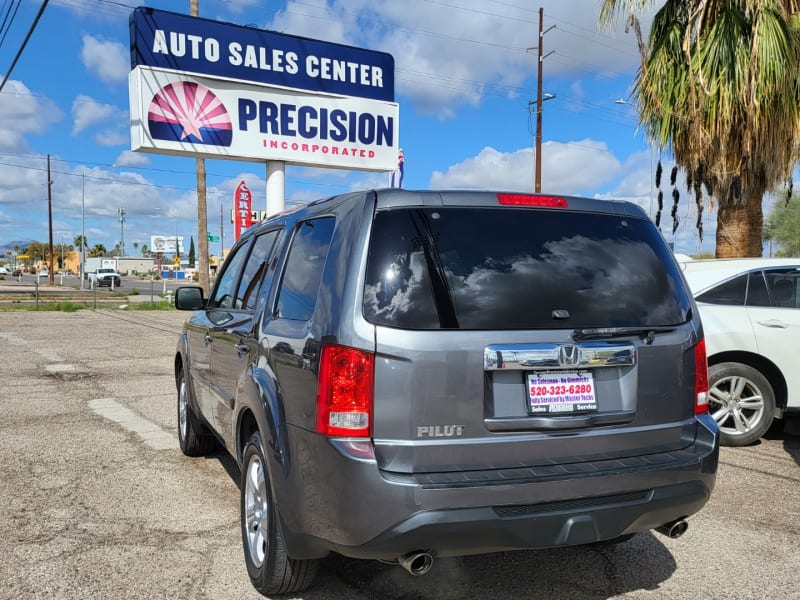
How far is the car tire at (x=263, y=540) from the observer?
3.11 meters

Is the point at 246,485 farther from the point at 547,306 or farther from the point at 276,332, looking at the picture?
the point at 547,306

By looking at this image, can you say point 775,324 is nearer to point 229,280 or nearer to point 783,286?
point 783,286

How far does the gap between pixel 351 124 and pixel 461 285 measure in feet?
39.9

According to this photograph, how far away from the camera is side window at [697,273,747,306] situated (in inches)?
246

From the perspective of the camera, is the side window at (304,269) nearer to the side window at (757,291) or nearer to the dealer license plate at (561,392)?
the dealer license plate at (561,392)

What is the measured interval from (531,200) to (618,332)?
2.26ft

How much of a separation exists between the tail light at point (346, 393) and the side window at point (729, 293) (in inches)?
185

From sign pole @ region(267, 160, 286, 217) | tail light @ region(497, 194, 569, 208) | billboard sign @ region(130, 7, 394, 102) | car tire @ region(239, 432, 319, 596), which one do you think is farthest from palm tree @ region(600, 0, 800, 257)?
car tire @ region(239, 432, 319, 596)

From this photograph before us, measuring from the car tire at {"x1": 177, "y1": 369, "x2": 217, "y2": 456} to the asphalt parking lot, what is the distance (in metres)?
0.13

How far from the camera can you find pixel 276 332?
328cm

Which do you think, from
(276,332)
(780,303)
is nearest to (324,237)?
(276,332)

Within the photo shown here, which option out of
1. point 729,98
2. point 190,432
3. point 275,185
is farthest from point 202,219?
point 190,432

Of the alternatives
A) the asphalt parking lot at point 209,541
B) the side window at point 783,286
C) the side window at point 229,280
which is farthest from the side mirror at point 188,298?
the side window at point 783,286

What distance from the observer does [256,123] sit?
1325 cm
